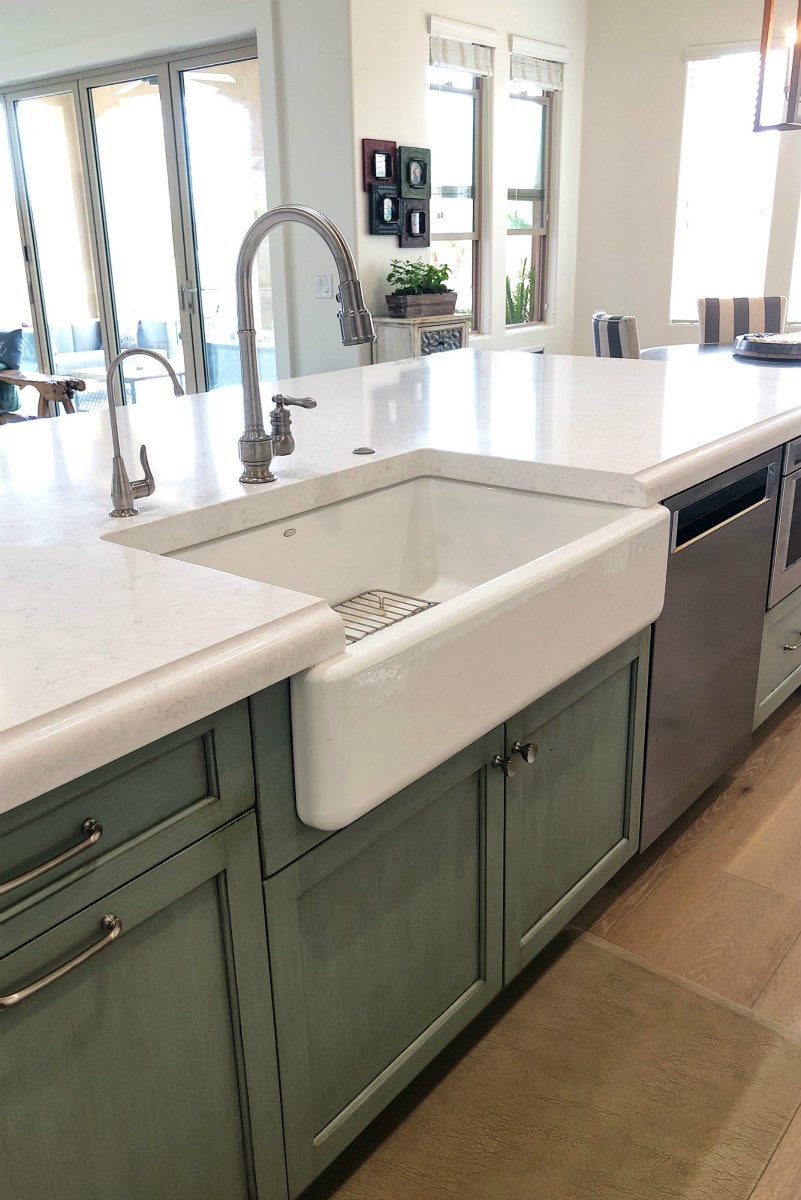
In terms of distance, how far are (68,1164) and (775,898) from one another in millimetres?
1561

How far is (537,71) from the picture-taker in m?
6.12

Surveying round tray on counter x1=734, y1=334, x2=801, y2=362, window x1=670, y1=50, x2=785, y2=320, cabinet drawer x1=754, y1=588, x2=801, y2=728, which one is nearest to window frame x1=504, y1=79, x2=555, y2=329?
window x1=670, y1=50, x2=785, y2=320

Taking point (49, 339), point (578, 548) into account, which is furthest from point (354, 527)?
point (49, 339)

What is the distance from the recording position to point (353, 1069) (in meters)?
1.26

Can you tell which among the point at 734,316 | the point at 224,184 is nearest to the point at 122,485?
the point at 734,316

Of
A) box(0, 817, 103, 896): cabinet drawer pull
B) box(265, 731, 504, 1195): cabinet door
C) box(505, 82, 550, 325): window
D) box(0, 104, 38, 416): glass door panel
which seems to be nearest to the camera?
box(0, 817, 103, 896): cabinet drawer pull

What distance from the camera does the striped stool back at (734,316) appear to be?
471 cm

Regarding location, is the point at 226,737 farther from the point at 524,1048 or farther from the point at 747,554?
the point at 747,554

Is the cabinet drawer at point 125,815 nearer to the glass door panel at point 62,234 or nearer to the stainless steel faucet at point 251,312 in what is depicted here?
the stainless steel faucet at point 251,312

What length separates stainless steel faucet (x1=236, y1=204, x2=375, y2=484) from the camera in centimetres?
134

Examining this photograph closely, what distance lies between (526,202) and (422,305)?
1.85m

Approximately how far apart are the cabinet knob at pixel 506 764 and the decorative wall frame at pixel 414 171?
448 cm

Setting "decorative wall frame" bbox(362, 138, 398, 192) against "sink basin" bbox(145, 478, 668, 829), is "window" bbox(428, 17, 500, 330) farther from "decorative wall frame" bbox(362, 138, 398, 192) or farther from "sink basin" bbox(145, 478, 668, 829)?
"sink basin" bbox(145, 478, 668, 829)

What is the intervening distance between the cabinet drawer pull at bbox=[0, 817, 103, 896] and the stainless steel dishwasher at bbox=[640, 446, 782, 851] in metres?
1.10
